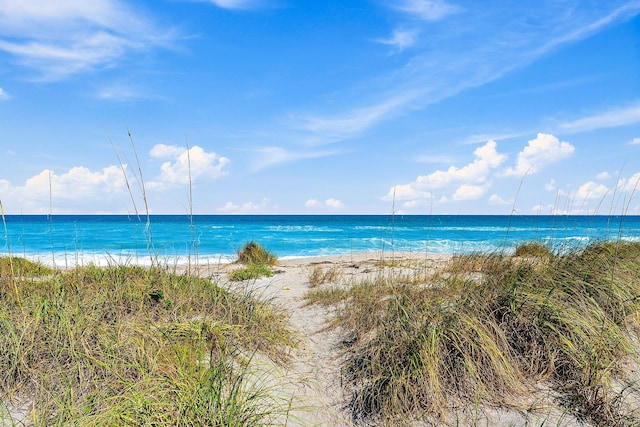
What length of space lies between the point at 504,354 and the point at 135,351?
339 centimetres

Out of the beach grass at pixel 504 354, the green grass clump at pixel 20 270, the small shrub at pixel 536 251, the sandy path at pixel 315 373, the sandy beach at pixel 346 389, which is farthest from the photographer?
the small shrub at pixel 536 251

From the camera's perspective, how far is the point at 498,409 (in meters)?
3.64

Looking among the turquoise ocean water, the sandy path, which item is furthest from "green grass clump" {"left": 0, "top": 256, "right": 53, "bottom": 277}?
the sandy path

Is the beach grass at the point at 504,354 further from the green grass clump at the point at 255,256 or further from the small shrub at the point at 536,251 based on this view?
the green grass clump at the point at 255,256

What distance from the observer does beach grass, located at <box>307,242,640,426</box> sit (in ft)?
12.0

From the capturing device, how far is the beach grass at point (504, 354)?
366 cm

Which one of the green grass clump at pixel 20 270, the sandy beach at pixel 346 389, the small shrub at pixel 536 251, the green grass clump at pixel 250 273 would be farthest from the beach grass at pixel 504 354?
the green grass clump at pixel 250 273

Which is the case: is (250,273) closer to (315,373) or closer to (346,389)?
(315,373)

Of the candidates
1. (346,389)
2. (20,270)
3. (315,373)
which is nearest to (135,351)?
(315,373)

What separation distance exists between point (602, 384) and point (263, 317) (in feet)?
11.7

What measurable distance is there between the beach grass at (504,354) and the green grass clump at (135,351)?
41.2 inches

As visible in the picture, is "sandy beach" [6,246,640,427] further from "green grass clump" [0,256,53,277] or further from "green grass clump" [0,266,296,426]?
"green grass clump" [0,256,53,277]

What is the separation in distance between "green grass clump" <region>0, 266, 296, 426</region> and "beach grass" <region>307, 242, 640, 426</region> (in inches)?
41.2

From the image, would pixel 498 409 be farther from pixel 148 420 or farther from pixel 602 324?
pixel 148 420
